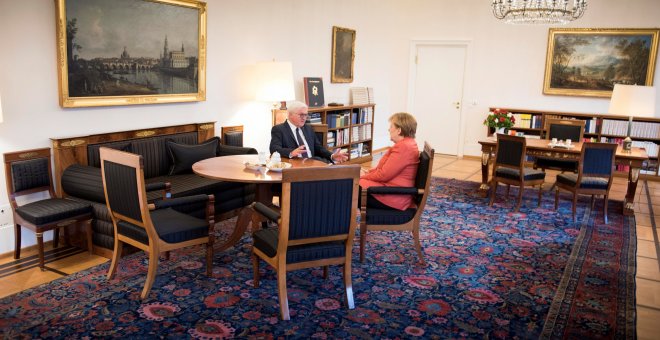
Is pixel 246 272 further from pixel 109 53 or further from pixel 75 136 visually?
pixel 109 53

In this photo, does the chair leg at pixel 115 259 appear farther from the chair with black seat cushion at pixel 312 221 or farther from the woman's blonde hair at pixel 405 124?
the woman's blonde hair at pixel 405 124

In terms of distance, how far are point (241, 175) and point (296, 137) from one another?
1454 mm

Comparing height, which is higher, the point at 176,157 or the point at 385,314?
the point at 176,157

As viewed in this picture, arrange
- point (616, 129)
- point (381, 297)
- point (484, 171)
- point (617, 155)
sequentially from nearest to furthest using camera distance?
point (381, 297)
point (617, 155)
point (484, 171)
point (616, 129)

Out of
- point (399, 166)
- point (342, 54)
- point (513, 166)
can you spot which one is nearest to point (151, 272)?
point (399, 166)

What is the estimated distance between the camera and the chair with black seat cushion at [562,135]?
287 inches

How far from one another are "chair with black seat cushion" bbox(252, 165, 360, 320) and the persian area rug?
1.03 ft

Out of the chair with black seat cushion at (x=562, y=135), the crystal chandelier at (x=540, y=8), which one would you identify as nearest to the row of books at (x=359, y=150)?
the chair with black seat cushion at (x=562, y=135)

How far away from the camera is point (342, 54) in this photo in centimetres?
862

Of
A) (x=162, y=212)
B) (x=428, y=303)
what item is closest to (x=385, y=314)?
(x=428, y=303)

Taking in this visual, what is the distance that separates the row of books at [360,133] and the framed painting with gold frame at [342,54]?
0.81 meters

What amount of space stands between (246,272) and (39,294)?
1.39 m

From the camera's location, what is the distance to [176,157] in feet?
17.3

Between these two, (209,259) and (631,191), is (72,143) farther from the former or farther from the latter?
(631,191)
